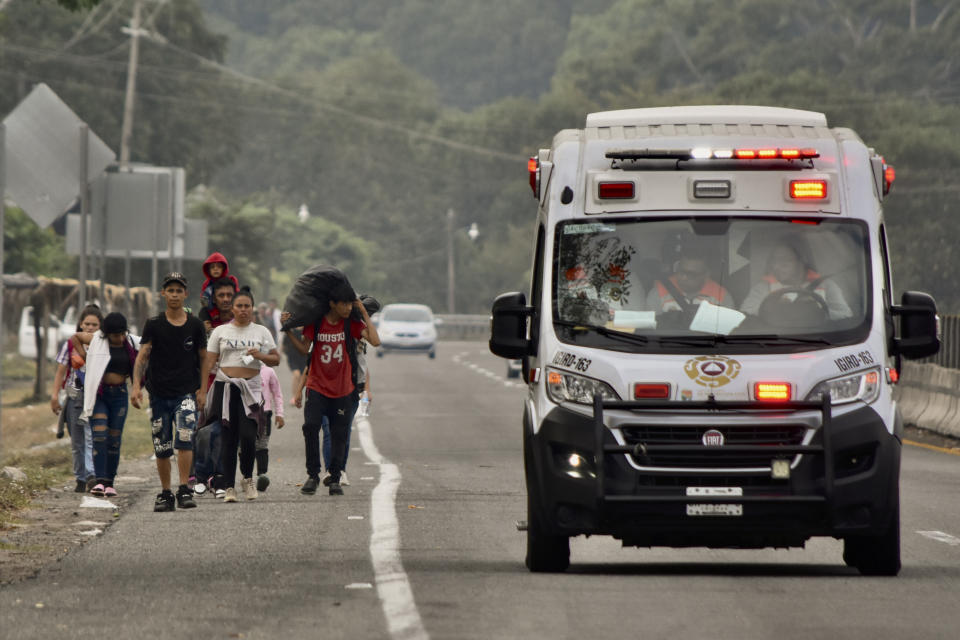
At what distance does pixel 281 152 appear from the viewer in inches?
5012

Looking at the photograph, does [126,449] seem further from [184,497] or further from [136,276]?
[136,276]

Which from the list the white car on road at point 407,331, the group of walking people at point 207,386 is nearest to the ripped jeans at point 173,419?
the group of walking people at point 207,386

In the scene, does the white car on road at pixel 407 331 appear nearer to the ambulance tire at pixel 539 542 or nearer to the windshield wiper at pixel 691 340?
the ambulance tire at pixel 539 542

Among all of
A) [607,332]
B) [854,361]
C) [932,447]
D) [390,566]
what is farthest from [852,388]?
[932,447]

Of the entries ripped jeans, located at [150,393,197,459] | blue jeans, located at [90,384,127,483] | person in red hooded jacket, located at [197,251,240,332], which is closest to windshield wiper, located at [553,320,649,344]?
ripped jeans, located at [150,393,197,459]

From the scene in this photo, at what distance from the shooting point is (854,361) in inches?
388

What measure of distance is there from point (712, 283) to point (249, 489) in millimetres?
5693

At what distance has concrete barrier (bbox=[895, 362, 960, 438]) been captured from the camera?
931 inches

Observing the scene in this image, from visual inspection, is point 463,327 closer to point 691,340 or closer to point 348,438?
point 348,438

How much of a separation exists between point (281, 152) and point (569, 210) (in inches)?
4653

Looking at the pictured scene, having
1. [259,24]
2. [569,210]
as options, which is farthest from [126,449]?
[259,24]

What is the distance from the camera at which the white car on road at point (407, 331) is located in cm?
5388

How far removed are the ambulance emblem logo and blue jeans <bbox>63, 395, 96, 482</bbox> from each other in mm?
7115

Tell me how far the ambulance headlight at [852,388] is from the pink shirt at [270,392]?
5757 mm
